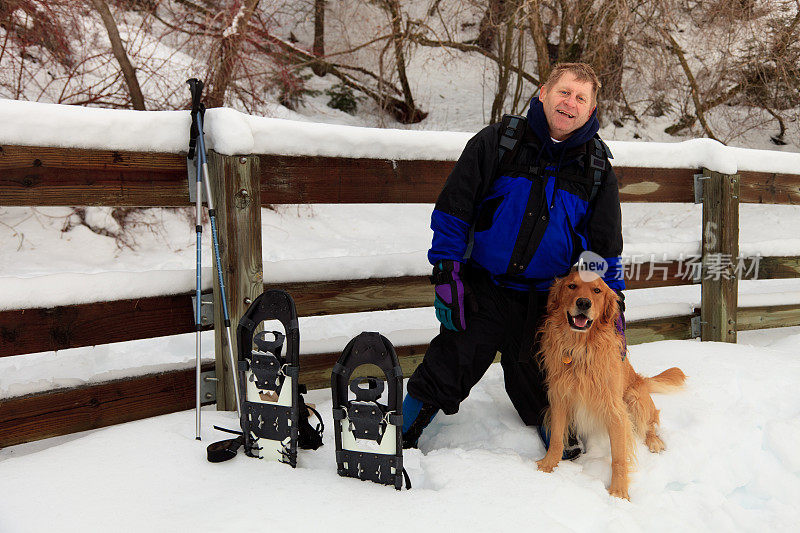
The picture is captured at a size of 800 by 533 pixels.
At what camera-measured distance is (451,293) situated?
2.39 metres

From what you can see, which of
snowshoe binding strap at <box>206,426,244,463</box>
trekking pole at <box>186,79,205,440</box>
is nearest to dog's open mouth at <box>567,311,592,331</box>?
snowshoe binding strap at <box>206,426,244,463</box>

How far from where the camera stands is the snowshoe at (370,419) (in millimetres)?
2105

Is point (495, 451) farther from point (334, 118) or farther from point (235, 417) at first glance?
point (334, 118)

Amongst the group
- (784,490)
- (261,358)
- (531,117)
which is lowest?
(784,490)

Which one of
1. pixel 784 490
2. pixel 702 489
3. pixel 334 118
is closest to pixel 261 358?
pixel 702 489

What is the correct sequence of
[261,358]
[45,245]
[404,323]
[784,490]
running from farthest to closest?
[45,245] → [404,323] → [784,490] → [261,358]

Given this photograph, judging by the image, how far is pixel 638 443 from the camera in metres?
2.60

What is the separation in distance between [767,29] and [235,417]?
9.78m

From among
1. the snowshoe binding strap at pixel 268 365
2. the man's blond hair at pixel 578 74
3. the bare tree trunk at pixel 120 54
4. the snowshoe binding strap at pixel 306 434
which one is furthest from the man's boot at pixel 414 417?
the bare tree trunk at pixel 120 54

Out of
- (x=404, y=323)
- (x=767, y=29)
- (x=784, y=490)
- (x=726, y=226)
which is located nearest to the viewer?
(x=784, y=490)

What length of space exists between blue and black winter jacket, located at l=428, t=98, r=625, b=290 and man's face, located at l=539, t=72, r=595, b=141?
35 millimetres

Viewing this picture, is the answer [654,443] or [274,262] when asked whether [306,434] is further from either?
[654,443]

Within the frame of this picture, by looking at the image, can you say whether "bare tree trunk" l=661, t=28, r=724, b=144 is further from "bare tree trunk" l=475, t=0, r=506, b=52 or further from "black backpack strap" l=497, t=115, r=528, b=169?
"black backpack strap" l=497, t=115, r=528, b=169

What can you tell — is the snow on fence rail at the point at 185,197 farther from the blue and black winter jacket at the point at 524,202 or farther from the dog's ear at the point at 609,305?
the dog's ear at the point at 609,305
